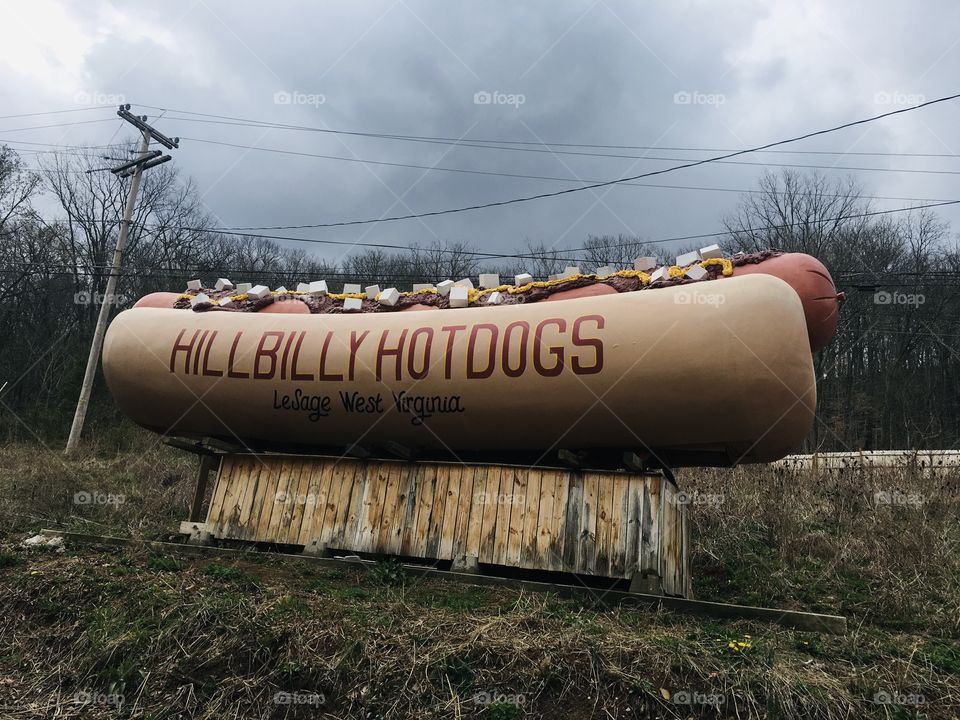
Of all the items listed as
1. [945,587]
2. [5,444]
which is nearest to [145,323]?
[945,587]

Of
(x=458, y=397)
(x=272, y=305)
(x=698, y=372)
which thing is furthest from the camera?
(x=272, y=305)

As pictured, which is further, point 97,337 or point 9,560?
point 97,337

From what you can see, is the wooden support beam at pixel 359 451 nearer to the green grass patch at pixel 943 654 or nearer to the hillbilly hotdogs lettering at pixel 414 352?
the hillbilly hotdogs lettering at pixel 414 352

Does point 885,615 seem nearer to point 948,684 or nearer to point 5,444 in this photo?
point 948,684

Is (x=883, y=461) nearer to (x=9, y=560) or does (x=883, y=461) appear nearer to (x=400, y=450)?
(x=400, y=450)

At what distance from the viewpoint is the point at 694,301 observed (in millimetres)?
7398

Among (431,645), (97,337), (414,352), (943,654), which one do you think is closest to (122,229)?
(97,337)

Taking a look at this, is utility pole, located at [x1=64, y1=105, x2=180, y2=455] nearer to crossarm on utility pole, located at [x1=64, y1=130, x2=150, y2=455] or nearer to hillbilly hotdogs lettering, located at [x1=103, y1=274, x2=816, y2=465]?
crossarm on utility pole, located at [x1=64, y1=130, x2=150, y2=455]

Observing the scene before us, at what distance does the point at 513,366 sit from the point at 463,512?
6.06 ft

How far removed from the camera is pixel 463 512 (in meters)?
8.28

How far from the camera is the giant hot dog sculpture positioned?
721 centimetres

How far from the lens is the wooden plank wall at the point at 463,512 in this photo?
7.55m

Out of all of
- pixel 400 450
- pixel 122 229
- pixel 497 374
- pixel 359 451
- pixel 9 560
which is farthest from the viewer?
pixel 122 229

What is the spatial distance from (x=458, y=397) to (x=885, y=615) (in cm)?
523
